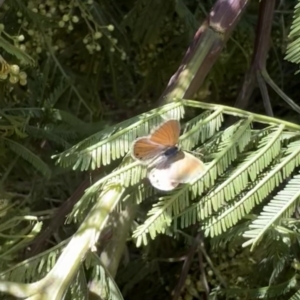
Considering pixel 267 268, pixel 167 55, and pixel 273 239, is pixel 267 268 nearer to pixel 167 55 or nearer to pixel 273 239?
pixel 273 239

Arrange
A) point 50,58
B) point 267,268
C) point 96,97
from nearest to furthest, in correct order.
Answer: point 267,268 → point 50,58 → point 96,97

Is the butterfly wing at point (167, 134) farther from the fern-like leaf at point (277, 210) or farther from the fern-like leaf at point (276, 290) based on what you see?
the fern-like leaf at point (276, 290)

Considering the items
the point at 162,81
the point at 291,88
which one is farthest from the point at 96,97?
the point at 291,88

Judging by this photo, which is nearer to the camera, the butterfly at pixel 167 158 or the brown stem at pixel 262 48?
the butterfly at pixel 167 158

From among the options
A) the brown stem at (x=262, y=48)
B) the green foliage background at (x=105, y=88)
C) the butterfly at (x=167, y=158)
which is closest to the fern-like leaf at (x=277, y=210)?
the butterfly at (x=167, y=158)

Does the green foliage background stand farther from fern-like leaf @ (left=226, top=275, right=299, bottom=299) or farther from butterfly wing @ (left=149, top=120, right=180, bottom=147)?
butterfly wing @ (left=149, top=120, right=180, bottom=147)

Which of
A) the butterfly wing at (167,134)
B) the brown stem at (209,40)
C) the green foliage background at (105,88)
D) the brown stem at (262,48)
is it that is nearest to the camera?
the butterfly wing at (167,134)

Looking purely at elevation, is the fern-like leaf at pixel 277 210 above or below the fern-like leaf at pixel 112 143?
below
